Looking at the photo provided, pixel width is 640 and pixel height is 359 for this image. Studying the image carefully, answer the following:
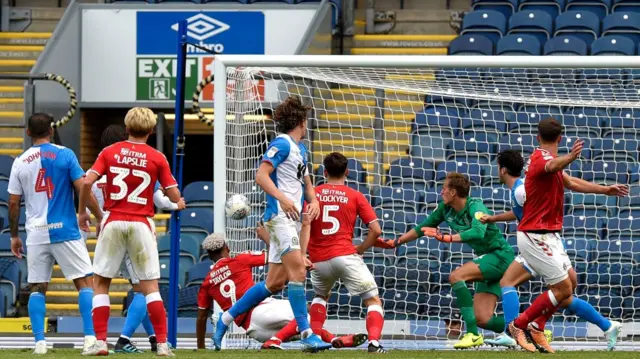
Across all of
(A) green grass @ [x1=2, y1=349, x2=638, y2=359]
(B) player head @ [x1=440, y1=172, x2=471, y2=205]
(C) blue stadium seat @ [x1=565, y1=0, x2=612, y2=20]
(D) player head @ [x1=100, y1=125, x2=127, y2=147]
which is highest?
(C) blue stadium seat @ [x1=565, y1=0, x2=612, y2=20]

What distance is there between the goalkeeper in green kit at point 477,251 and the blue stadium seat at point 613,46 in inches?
246

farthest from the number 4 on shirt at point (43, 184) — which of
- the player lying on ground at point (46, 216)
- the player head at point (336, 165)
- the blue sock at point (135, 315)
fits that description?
the player head at point (336, 165)

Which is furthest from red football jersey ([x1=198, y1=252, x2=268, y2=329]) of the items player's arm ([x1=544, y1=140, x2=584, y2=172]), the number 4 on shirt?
player's arm ([x1=544, y1=140, x2=584, y2=172])

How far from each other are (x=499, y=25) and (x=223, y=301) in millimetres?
8401

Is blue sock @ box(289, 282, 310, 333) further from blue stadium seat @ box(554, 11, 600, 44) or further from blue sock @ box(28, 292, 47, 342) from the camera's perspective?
blue stadium seat @ box(554, 11, 600, 44)

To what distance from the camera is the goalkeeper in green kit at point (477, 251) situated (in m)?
11.5

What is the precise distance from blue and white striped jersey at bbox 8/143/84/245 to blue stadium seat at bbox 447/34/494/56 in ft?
28.9

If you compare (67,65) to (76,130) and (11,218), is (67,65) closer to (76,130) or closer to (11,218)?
(76,130)

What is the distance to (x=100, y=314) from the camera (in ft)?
31.6

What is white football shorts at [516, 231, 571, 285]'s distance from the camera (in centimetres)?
1028

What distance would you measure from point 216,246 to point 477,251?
2386 mm

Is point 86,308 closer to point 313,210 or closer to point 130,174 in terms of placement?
point 130,174

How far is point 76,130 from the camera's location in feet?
61.3

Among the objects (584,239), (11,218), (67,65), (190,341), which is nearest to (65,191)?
(11,218)
